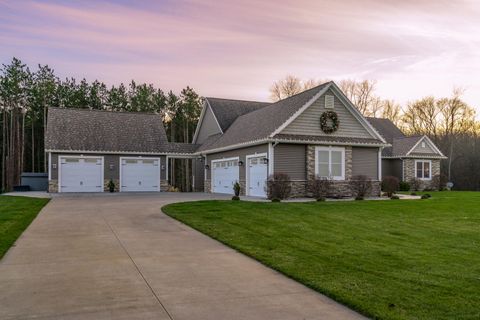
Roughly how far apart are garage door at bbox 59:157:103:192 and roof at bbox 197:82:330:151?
279 inches

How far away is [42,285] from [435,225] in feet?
32.4

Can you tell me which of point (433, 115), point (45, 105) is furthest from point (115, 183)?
point (433, 115)

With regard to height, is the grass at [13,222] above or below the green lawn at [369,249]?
above

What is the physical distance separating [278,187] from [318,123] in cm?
438

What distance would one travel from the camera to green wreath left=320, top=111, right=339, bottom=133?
21.1 meters

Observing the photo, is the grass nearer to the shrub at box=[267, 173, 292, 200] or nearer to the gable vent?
the shrub at box=[267, 173, 292, 200]

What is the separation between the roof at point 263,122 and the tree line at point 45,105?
59.4ft

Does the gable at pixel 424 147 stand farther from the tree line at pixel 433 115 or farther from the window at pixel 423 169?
the tree line at pixel 433 115

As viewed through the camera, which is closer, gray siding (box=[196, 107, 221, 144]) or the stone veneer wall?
gray siding (box=[196, 107, 221, 144])

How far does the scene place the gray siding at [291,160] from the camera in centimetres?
1991

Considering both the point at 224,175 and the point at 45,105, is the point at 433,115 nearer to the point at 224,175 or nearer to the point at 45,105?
the point at 224,175

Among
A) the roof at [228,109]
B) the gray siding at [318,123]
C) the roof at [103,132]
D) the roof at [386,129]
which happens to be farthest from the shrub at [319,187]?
the roof at [386,129]

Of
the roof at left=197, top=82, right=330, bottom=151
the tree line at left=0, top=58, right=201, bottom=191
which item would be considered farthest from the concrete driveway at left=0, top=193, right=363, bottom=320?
the tree line at left=0, top=58, right=201, bottom=191

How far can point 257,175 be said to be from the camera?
21234 millimetres
